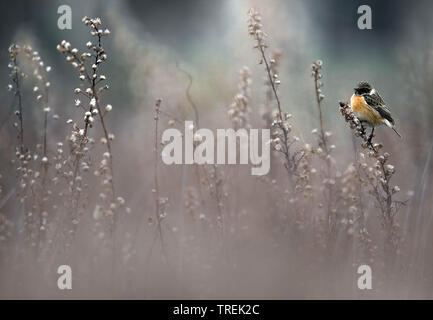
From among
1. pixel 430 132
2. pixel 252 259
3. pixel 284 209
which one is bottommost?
pixel 252 259

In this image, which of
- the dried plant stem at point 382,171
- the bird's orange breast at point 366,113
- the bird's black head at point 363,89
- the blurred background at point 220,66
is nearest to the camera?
the dried plant stem at point 382,171

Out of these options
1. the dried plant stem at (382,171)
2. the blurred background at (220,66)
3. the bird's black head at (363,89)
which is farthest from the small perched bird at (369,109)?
the blurred background at (220,66)

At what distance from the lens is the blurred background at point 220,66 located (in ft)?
14.7

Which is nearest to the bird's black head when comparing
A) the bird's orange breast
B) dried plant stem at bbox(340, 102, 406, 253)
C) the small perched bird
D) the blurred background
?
the small perched bird

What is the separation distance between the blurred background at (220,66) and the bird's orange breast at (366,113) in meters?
0.54

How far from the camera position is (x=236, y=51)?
5.16 metres

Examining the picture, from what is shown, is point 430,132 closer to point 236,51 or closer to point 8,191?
point 236,51

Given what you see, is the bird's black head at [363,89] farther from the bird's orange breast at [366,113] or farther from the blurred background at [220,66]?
the blurred background at [220,66]

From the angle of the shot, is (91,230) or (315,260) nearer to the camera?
(315,260)

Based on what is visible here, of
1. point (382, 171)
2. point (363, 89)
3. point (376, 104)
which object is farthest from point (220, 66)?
point (382, 171)

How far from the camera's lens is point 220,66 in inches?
217
